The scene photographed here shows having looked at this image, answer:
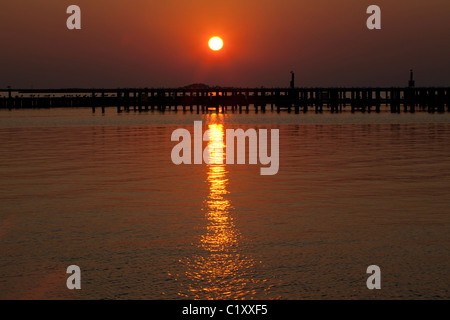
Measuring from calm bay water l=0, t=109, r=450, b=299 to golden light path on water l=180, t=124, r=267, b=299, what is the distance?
0.02m

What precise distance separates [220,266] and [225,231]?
249cm

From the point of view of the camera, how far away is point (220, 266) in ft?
29.3

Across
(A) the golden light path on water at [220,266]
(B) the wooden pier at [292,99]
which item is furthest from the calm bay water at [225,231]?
(B) the wooden pier at [292,99]

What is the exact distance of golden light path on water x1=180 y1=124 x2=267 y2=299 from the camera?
25.6 feet

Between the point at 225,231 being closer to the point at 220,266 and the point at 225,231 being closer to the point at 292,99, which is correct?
the point at 220,266

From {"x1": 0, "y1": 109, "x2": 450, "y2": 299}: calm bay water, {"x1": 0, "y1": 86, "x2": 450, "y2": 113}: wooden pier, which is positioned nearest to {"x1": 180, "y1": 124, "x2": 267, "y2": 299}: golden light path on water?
{"x1": 0, "y1": 109, "x2": 450, "y2": 299}: calm bay water

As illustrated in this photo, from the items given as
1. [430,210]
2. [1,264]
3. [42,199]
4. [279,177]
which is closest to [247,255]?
[1,264]

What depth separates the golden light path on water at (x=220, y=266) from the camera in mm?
7797

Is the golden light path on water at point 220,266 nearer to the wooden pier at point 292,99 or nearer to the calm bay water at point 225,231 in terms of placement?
the calm bay water at point 225,231

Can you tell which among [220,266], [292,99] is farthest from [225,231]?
[292,99]

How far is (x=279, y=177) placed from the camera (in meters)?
19.2

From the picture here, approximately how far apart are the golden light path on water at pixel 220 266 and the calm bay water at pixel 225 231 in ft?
0.08

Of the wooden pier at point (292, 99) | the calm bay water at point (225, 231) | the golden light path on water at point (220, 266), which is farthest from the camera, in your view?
the wooden pier at point (292, 99)

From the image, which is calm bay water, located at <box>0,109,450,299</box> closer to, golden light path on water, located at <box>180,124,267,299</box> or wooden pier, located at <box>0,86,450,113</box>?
golden light path on water, located at <box>180,124,267,299</box>
